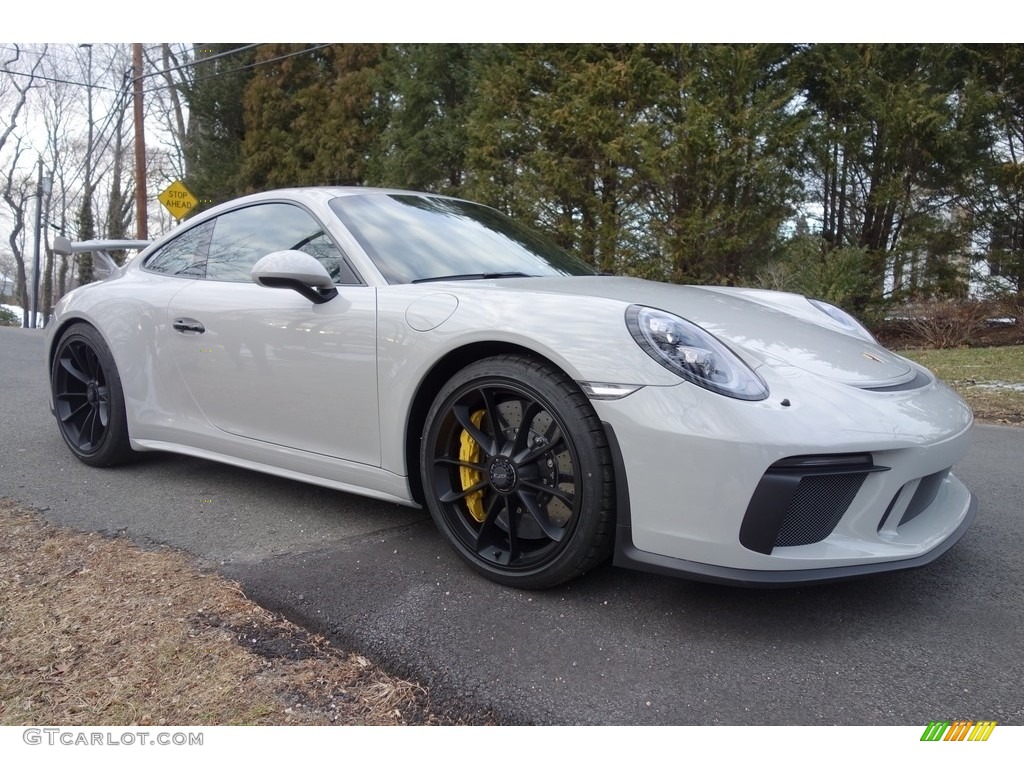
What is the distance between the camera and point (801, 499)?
1.95 metres

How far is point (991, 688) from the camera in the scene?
1783 mm

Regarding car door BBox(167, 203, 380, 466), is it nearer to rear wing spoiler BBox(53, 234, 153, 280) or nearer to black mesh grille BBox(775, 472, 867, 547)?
rear wing spoiler BBox(53, 234, 153, 280)

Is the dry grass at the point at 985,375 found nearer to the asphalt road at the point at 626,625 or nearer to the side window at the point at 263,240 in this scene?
the asphalt road at the point at 626,625

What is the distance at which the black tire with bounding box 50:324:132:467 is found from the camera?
364cm

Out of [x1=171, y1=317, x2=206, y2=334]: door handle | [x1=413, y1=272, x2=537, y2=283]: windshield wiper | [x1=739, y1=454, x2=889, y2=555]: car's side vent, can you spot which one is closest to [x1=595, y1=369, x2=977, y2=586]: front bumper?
[x1=739, y1=454, x2=889, y2=555]: car's side vent

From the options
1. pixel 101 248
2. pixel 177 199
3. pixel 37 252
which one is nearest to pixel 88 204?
pixel 37 252

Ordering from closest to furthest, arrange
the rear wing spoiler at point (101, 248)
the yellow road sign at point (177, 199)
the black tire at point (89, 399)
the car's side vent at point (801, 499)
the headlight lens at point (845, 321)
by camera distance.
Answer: the car's side vent at point (801, 499)
the headlight lens at point (845, 321)
the black tire at point (89, 399)
the rear wing spoiler at point (101, 248)
the yellow road sign at point (177, 199)

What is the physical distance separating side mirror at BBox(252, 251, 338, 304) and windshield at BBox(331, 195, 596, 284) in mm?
234

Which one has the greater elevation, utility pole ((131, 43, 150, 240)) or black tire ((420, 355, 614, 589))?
utility pole ((131, 43, 150, 240))

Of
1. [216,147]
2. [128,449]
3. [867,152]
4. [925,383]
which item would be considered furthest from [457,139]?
[925,383]

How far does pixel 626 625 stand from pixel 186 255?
270 cm

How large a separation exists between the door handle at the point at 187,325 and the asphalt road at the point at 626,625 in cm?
74

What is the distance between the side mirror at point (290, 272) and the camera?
2.61 m
